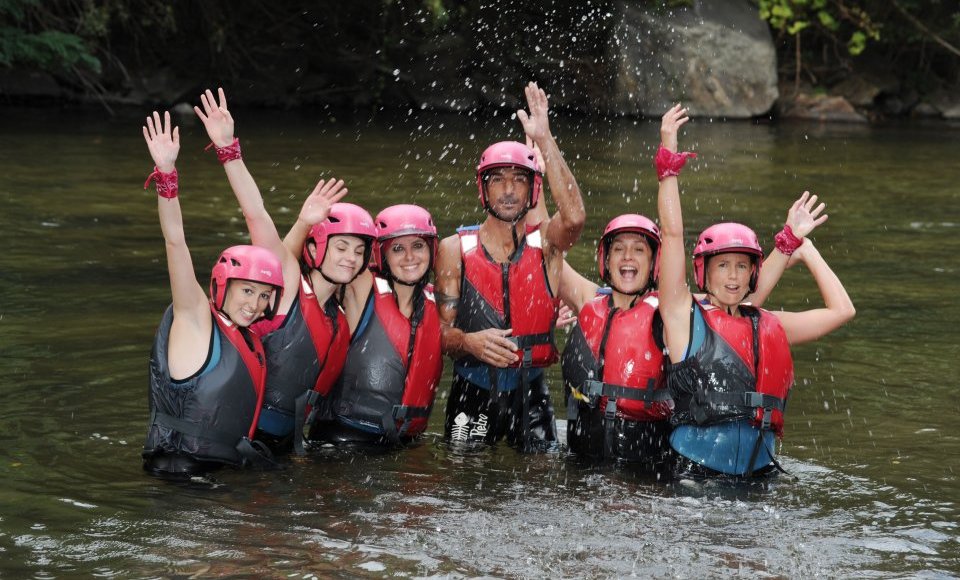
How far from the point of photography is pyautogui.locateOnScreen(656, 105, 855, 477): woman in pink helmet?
6414mm

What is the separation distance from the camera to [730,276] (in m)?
6.51

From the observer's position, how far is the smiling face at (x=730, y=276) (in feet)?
21.4

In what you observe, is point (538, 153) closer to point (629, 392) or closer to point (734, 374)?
point (629, 392)

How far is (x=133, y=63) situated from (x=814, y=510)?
2220cm

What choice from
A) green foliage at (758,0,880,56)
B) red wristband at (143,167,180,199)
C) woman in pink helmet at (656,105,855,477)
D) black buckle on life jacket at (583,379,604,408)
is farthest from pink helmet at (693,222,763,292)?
green foliage at (758,0,880,56)

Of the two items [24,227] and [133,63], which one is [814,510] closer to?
[24,227]

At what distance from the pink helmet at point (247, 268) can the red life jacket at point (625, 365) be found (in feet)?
5.39

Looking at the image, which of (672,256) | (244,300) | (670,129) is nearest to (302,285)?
(244,300)

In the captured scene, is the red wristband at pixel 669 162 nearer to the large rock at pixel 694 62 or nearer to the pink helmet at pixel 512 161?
the pink helmet at pixel 512 161

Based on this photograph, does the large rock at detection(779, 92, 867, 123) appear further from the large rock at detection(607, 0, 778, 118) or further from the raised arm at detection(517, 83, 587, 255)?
the raised arm at detection(517, 83, 587, 255)

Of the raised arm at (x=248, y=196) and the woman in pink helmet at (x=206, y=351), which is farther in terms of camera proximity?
the raised arm at (x=248, y=196)

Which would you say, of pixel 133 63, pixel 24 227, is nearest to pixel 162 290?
pixel 24 227

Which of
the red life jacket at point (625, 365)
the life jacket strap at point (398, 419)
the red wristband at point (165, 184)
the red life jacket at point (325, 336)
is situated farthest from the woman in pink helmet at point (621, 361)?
the red wristband at point (165, 184)

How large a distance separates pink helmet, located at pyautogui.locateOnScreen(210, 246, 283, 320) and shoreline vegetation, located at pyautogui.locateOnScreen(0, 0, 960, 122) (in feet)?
58.8
